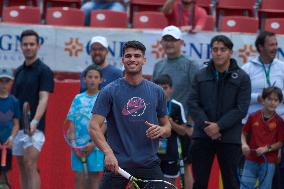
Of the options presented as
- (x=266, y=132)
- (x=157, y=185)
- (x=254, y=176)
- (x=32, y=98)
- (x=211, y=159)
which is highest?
(x=32, y=98)

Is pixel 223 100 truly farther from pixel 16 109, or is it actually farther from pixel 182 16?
pixel 182 16

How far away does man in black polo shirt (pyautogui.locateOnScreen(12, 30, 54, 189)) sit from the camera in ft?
32.9

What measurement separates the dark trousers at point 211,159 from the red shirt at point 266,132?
1.50 ft

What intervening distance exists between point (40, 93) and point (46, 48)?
1.56 metres

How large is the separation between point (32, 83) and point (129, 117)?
306cm

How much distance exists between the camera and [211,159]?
9.37 m

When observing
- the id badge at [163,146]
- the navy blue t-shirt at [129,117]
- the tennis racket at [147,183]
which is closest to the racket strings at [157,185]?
the tennis racket at [147,183]

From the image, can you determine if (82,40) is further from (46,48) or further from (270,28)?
(270,28)

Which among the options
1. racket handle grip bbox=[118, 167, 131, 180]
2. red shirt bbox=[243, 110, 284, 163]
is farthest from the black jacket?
racket handle grip bbox=[118, 167, 131, 180]

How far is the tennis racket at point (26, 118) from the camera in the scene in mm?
9711

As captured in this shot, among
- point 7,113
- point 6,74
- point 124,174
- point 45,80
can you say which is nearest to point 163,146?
point 45,80

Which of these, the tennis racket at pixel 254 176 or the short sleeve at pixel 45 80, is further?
the short sleeve at pixel 45 80

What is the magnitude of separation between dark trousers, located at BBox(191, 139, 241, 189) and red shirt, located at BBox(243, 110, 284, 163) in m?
0.46

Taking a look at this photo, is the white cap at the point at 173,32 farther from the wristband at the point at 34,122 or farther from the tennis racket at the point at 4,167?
the tennis racket at the point at 4,167
